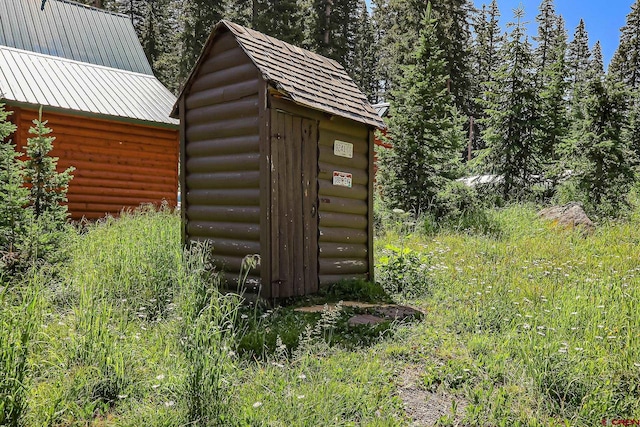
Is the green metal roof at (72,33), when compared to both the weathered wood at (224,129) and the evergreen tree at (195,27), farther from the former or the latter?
the weathered wood at (224,129)

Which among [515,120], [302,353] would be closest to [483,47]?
[515,120]

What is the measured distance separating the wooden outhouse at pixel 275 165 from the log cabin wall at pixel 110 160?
5.81 metres

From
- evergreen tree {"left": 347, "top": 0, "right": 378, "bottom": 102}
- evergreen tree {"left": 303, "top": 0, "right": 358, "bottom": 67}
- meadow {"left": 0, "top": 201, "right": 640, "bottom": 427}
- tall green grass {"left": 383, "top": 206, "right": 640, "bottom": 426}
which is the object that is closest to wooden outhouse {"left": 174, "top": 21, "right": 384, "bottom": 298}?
meadow {"left": 0, "top": 201, "right": 640, "bottom": 427}

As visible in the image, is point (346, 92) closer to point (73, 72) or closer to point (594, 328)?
point (594, 328)

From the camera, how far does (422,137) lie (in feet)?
36.0

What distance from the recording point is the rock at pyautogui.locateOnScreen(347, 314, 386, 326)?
183 inches

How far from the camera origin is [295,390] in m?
2.93

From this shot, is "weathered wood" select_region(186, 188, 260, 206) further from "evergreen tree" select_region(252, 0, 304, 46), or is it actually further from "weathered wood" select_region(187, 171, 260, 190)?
"evergreen tree" select_region(252, 0, 304, 46)

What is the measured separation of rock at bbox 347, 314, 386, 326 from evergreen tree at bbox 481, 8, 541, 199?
30.1ft

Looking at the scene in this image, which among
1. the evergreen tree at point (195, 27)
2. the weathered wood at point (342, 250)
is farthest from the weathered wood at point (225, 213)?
the evergreen tree at point (195, 27)

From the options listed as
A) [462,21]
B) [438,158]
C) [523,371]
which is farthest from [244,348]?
[462,21]

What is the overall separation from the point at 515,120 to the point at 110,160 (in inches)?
439

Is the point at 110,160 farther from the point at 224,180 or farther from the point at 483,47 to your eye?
the point at 483,47

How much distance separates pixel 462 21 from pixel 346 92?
25076mm
